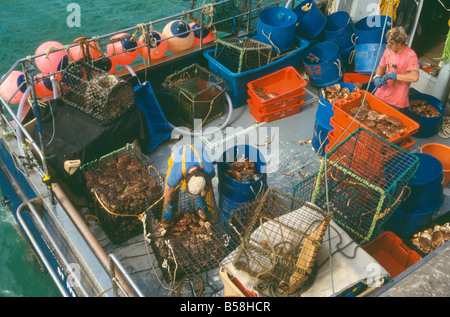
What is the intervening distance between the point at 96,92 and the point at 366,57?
5093 mm

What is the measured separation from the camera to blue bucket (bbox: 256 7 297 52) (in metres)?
8.01

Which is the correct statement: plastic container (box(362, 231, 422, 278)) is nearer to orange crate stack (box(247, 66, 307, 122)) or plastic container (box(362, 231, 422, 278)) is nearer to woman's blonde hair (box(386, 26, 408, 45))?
woman's blonde hair (box(386, 26, 408, 45))

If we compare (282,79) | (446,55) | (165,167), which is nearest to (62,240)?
(165,167)

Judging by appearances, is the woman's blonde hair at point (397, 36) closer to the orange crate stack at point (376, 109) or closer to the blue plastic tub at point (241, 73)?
the orange crate stack at point (376, 109)

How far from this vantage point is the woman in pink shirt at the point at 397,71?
6.20 m

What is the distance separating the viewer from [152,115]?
7.29 m

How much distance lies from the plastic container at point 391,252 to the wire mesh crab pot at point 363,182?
14.0 inches

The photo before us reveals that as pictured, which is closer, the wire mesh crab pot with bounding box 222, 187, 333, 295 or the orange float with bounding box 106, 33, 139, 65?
the wire mesh crab pot with bounding box 222, 187, 333, 295

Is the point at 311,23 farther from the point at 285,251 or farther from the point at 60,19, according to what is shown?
the point at 60,19

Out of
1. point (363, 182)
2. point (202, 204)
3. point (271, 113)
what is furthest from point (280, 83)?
point (363, 182)

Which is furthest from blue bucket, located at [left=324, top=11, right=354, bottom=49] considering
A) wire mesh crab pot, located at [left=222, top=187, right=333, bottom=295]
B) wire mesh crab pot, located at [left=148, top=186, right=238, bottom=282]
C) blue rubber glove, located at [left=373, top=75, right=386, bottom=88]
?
wire mesh crab pot, located at [left=222, top=187, right=333, bottom=295]

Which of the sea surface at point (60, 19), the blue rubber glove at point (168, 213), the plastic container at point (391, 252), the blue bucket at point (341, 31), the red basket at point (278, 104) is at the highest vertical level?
the blue bucket at point (341, 31)

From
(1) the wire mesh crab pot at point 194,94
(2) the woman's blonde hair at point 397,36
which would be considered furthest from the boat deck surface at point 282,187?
(2) the woman's blonde hair at point 397,36

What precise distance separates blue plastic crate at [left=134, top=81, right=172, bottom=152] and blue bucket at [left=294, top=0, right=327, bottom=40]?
3.51 m
